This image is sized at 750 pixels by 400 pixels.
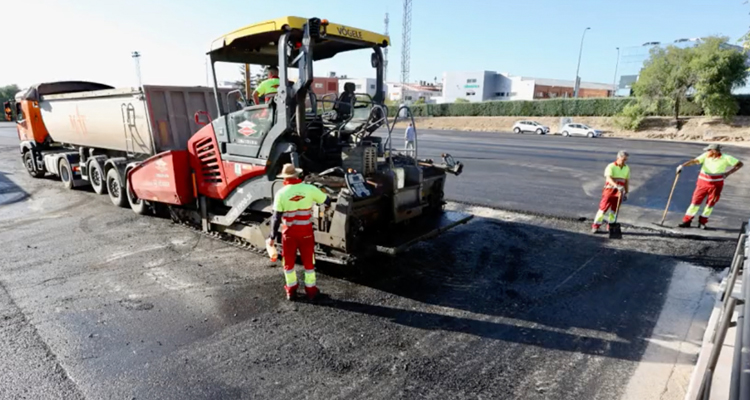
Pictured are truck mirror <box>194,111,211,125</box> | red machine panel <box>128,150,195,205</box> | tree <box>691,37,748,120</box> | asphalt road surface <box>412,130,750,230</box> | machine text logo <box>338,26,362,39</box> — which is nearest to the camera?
machine text logo <box>338,26,362,39</box>

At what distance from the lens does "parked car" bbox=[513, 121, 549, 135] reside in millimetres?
37375

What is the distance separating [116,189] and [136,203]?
94 cm

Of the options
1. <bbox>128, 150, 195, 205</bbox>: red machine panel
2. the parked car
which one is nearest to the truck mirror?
<bbox>128, 150, 195, 205</bbox>: red machine panel

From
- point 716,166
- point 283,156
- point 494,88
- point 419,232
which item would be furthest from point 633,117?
point 494,88

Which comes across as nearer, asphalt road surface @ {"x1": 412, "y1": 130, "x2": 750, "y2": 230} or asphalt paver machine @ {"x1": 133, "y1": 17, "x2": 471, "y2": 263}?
asphalt paver machine @ {"x1": 133, "y1": 17, "x2": 471, "y2": 263}

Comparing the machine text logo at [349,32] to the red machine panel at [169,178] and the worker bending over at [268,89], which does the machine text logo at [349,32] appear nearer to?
the worker bending over at [268,89]

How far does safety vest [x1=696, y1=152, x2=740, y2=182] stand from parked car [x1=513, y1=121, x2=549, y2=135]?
102 feet

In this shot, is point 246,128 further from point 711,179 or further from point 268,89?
point 711,179

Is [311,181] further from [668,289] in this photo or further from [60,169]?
[60,169]

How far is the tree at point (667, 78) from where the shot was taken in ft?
108

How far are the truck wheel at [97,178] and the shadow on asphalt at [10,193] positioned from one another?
4.71 ft

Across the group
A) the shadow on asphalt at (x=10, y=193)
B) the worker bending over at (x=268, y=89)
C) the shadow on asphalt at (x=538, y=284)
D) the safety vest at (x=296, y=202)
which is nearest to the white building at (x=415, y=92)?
the shadow on asphalt at (x=10, y=193)

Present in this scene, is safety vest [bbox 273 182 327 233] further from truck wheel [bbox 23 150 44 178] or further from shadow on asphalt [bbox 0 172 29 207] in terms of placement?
truck wheel [bbox 23 150 44 178]

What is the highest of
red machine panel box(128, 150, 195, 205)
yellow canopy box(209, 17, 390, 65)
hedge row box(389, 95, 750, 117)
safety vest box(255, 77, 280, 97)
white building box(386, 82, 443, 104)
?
white building box(386, 82, 443, 104)
